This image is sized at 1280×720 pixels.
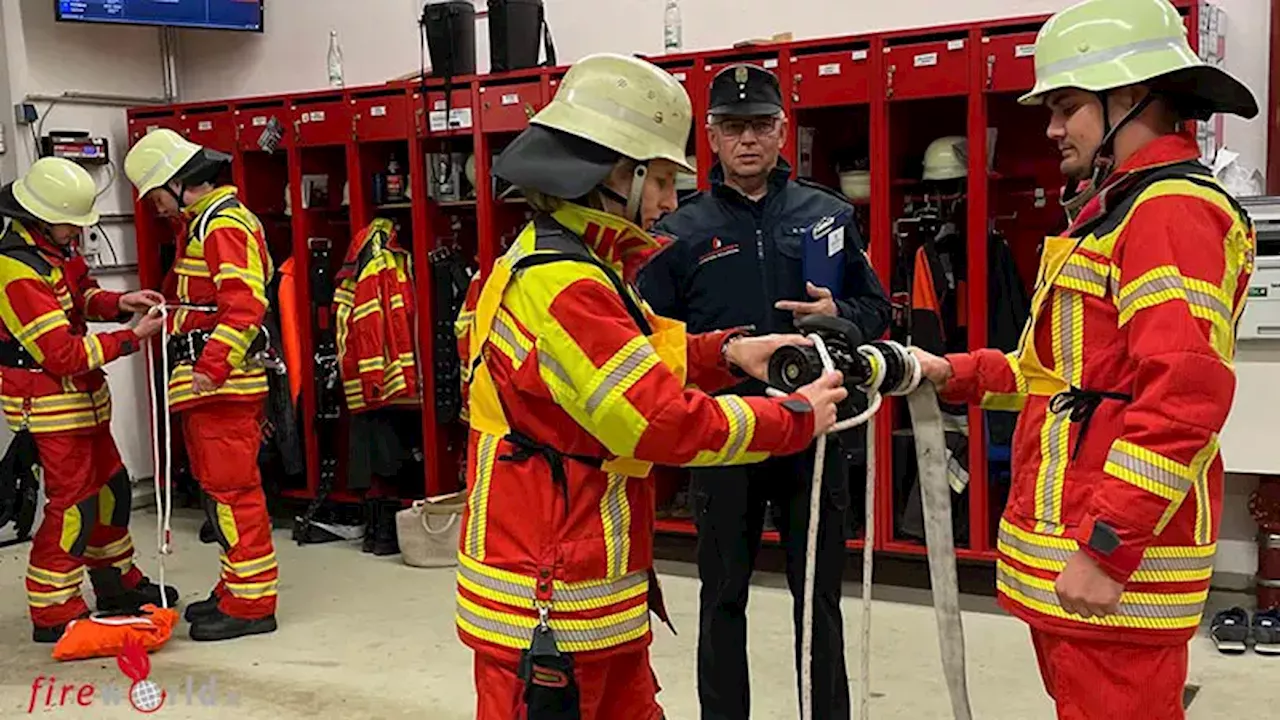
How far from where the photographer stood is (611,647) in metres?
2.22

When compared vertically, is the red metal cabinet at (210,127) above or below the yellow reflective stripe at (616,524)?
above

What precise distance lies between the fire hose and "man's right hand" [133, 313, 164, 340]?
117 inches

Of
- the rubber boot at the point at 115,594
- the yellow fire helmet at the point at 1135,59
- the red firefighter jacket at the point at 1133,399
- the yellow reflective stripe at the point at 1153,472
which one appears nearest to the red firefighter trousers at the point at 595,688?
the red firefighter jacket at the point at 1133,399

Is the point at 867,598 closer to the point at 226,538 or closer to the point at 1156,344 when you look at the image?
the point at 1156,344

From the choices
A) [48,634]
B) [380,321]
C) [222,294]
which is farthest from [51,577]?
[380,321]

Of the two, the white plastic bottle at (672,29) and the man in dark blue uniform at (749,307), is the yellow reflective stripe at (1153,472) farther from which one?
the white plastic bottle at (672,29)

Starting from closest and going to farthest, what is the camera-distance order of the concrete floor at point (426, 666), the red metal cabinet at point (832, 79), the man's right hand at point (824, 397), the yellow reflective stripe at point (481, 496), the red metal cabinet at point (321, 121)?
the man's right hand at point (824, 397) → the yellow reflective stripe at point (481, 496) → the concrete floor at point (426, 666) → the red metal cabinet at point (832, 79) → the red metal cabinet at point (321, 121)

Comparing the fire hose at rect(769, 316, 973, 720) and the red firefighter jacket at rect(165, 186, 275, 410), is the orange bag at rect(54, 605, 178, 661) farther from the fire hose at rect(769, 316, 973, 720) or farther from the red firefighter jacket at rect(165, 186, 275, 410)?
the fire hose at rect(769, 316, 973, 720)

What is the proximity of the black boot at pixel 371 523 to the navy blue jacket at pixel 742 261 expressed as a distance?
117 inches

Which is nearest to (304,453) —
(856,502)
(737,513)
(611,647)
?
(856,502)

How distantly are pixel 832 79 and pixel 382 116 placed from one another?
7.35ft

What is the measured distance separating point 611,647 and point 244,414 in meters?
2.65

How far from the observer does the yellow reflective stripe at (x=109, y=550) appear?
475cm

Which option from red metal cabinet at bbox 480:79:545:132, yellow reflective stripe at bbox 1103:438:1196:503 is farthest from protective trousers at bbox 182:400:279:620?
yellow reflective stripe at bbox 1103:438:1196:503
